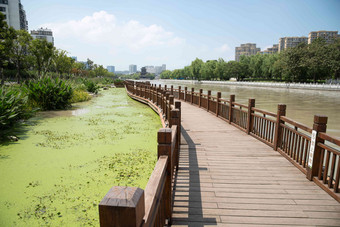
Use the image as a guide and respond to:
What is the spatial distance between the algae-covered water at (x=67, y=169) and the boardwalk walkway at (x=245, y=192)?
1.32m

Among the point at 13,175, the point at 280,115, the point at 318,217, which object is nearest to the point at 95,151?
the point at 13,175

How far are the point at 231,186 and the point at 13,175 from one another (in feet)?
15.8

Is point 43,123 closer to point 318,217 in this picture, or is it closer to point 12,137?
point 12,137

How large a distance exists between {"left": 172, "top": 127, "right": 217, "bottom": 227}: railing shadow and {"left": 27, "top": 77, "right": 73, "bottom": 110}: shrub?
36.8 feet

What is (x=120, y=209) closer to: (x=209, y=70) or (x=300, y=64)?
(x=300, y=64)

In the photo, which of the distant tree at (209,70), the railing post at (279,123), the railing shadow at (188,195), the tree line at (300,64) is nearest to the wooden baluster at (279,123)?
the railing post at (279,123)

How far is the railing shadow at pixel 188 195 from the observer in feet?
10.2

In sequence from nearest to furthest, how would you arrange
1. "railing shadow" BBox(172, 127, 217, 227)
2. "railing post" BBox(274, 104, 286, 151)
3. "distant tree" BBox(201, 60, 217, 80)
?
1. "railing shadow" BBox(172, 127, 217, 227)
2. "railing post" BBox(274, 104, 286, 151)
3. "distant tree" BBox(201, 60, 217, 80)

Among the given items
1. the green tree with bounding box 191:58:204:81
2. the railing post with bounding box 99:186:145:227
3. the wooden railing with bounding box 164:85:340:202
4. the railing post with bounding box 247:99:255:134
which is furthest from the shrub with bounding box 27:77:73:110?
the green tree with bounding box 191:58:204:81

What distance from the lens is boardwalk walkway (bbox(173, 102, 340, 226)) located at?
315 cm

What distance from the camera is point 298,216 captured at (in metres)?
3.19

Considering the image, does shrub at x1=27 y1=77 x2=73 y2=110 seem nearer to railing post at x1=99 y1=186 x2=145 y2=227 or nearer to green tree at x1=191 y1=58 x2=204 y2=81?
railing post at x1=99 y1=186 x2=145 y2=227

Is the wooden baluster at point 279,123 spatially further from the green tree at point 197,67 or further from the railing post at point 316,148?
the green tree at point 197,67

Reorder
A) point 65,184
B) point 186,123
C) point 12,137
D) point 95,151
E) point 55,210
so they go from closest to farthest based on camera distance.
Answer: point 55,210 < point 65,184 < point 95,151 < point 12,137 < point 186,123
